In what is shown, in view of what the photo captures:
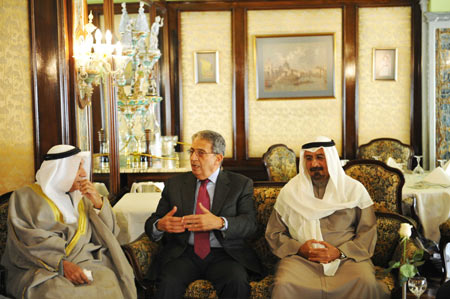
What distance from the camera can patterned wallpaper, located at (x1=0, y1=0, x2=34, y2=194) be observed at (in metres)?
3.48

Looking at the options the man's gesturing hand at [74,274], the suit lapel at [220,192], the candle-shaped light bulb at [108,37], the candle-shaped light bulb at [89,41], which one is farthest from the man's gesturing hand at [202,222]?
the candle-shaped light bulb at [108,37]

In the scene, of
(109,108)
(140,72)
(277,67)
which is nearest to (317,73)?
(277,67)

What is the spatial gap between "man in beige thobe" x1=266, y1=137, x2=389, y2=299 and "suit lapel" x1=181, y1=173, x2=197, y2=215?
1.73ft

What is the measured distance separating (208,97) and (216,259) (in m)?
4.55

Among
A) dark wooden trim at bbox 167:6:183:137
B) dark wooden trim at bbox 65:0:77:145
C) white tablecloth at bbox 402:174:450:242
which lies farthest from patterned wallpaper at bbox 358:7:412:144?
dark wooden trim at bbox 65:0:77:145

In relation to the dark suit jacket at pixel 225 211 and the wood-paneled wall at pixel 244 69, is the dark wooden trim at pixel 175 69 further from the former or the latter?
the dark suit jacket at pixel 225 211

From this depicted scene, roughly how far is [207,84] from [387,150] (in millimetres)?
2687

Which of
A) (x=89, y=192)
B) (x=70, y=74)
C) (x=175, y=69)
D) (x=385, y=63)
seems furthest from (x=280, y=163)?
(x=89, y=192)

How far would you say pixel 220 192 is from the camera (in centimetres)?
339

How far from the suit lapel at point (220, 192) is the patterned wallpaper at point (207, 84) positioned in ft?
13.7

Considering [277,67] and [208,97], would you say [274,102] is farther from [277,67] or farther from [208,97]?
[208,97]

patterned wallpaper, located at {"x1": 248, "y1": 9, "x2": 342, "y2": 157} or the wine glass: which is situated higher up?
patterned wallpaper, located at {"x1": 248, "y1": 9, "x2": 342, "y2": 157}

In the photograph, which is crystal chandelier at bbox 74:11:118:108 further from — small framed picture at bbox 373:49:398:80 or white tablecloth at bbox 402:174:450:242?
small framed picture at bbox 373:49:398:80

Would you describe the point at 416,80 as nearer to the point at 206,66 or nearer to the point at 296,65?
the point at 296,65
